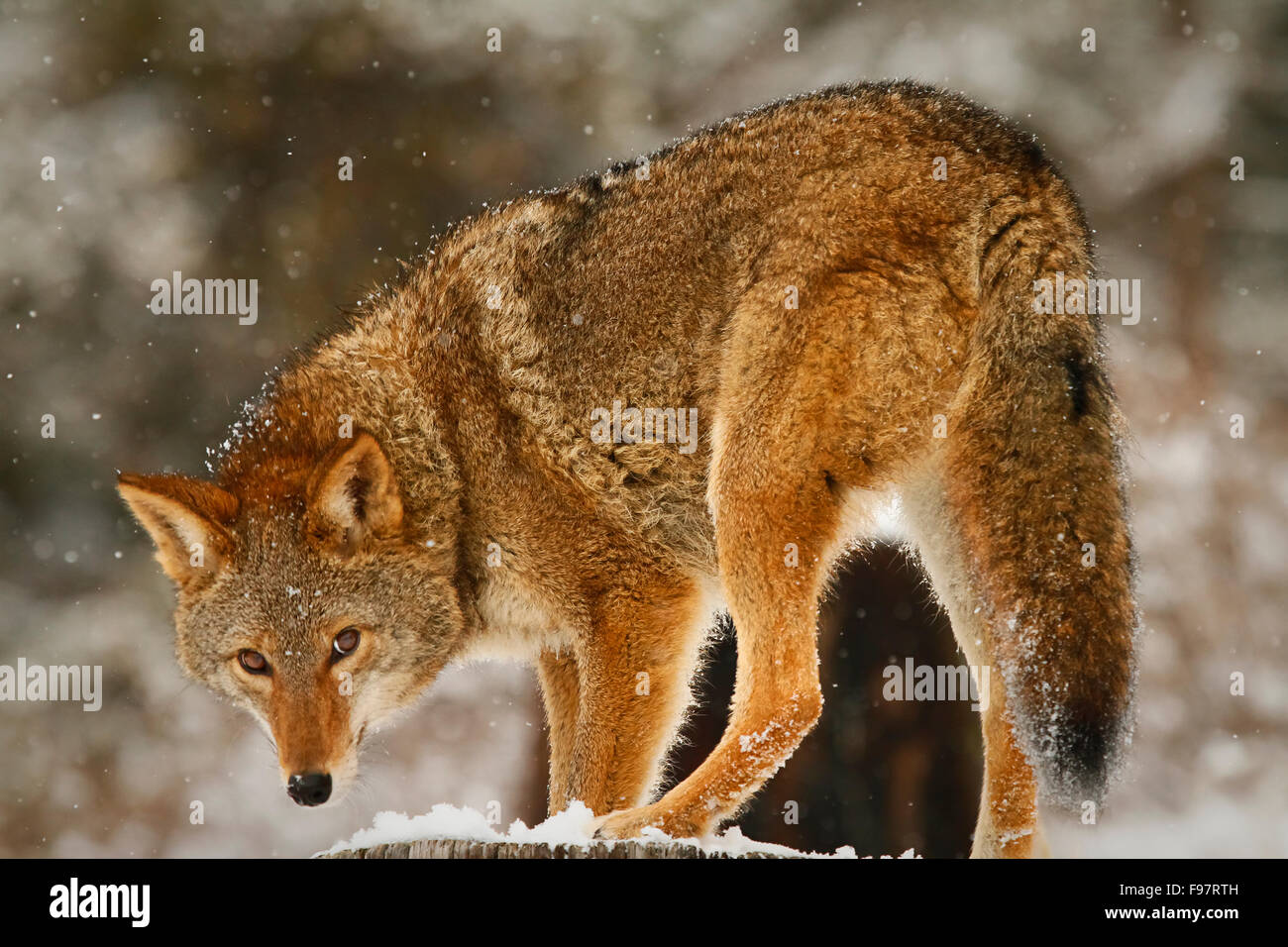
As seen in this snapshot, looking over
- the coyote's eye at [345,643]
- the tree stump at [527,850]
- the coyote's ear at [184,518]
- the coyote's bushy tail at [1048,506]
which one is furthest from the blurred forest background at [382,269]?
the tree stump at [527,850]

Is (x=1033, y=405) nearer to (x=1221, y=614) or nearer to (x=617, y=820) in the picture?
(x=617, y=820)

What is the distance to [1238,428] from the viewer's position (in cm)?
1056

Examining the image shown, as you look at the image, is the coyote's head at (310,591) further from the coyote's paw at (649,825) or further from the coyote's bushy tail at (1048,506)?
the coyote's bushy tail at (1048,506)

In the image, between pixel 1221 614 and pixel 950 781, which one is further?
pixel 1221 614

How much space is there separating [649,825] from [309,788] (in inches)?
54.3

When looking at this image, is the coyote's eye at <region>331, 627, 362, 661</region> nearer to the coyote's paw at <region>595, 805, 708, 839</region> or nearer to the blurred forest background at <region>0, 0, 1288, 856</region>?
the coyote's paw at <region>595, 805, 708, 839</region>

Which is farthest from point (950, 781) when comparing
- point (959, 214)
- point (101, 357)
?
point (101, 357)

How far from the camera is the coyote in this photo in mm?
4805

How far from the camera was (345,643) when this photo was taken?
5.40 meters

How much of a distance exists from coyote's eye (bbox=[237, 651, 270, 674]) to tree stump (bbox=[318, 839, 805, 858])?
137 centimetres

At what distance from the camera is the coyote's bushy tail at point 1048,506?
4352 millimetres

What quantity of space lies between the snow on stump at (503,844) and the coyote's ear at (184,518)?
1.62m

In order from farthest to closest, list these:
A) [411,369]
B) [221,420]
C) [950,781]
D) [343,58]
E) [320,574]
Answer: [343,58]
[221,420]
[950,781]
[411,369]
[320,574]

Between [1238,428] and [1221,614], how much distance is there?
5.02 ft
